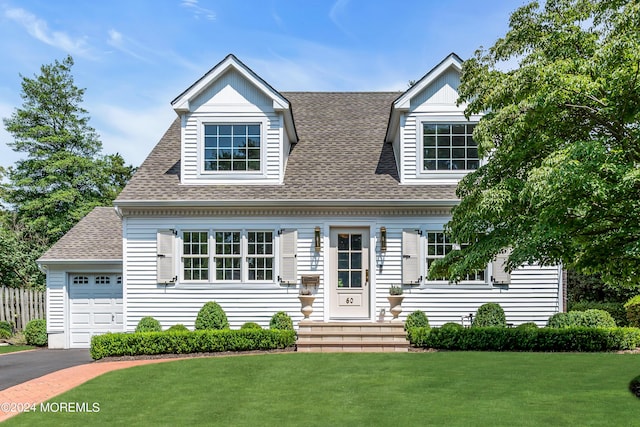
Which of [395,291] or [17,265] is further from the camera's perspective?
[17,265]

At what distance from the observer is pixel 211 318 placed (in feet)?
46.0

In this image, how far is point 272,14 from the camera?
11.7 metres

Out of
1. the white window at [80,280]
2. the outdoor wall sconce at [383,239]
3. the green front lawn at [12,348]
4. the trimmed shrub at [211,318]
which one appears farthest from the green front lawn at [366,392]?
the green front lawn at [12,348]

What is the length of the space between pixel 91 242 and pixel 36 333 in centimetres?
321

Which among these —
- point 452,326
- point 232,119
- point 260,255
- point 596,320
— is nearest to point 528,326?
point 596,320

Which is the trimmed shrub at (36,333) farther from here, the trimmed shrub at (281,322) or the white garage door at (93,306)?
the trimmed shrub at (281,322)

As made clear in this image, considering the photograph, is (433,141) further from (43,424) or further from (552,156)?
(43,424)

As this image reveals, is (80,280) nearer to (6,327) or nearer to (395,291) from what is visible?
(6,327)

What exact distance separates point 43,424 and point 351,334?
744cm

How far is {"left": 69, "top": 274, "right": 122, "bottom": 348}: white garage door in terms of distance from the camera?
16.3m

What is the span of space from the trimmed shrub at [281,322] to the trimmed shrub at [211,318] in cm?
125

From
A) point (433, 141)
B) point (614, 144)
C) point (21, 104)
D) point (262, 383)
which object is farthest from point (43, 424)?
point (21, 104)

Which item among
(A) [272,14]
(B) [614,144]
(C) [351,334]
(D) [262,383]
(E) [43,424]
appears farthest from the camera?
(C) [351,334]

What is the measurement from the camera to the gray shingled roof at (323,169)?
14625mm
